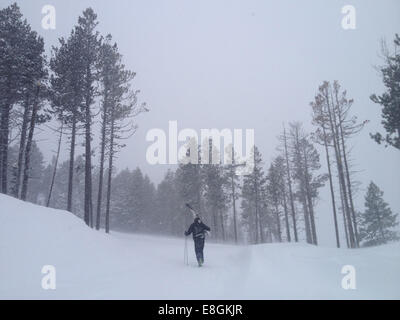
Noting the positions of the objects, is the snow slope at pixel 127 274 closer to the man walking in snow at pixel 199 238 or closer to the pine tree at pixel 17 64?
the man walking in snow at pixel 199 238

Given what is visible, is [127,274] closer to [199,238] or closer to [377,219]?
[199,238]

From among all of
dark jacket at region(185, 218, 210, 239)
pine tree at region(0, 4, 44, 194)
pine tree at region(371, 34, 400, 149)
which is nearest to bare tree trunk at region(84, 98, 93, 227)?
pine tree at region(0, 4, 44, 194)

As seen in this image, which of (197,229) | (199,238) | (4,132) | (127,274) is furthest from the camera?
(4,132)

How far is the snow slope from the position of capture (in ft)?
19.1

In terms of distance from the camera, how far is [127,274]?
25.6 feet

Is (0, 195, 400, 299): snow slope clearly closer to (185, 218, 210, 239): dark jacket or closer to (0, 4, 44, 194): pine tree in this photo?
(185, 218, 210, 239): dark jacket

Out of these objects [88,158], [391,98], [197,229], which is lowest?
[197,229]

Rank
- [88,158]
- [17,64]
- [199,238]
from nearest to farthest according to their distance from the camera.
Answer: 1. [199,238]
2. [88,158]
3. [17,64]

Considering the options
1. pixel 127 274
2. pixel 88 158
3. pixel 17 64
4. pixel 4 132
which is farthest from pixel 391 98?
pixel 4 132

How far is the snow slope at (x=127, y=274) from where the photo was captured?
5812 millimetres

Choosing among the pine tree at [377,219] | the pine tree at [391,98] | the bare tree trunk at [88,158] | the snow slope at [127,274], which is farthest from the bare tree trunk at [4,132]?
the pine tree at [377,219]
